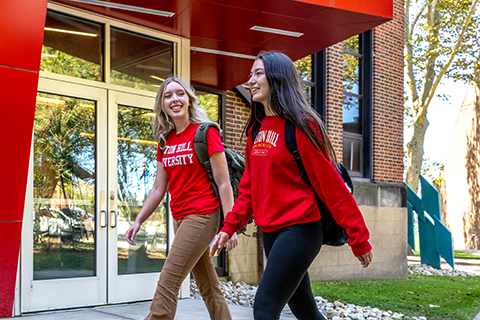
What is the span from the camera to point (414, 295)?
9.56 meters

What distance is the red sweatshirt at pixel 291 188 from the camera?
2.83m

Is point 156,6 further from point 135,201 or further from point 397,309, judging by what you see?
point 397,309

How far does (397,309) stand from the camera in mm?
7770

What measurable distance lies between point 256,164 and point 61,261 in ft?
11.8

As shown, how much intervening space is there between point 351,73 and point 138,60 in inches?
289

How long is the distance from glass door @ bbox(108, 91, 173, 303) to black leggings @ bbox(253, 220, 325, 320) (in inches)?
147

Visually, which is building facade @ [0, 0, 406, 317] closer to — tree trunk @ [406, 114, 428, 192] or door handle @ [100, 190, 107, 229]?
door handle @ [100, 190, 107, 229]

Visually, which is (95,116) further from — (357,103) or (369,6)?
(357,103)

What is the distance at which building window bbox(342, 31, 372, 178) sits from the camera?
1274cm

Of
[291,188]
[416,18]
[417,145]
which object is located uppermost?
[416,18]

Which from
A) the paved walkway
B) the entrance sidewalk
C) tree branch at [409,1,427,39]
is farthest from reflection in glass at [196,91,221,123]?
tree branch at [409,1,427,39]

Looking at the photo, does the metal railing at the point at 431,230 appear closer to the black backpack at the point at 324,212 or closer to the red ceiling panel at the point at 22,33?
the red ceiling panel at the point at 22,33

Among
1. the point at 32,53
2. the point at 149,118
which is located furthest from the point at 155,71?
the point at 32,53

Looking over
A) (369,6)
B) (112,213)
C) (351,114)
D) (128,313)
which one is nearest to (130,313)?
(128,313)
